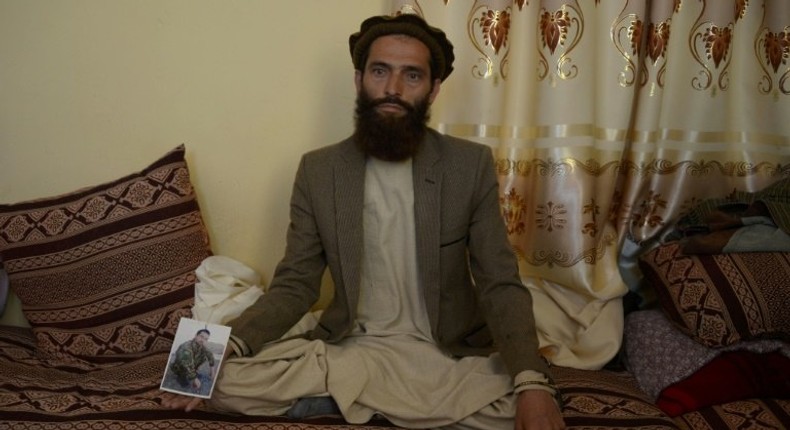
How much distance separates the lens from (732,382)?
1529mm

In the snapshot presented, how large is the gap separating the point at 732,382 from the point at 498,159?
92cm

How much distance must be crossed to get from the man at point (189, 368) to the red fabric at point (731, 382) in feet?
3.97

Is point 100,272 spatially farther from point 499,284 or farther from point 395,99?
point 499,284

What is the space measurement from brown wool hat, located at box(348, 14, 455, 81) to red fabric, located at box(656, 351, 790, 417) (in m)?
1.10

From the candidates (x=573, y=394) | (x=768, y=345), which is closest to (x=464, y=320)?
(x=573, y=394)

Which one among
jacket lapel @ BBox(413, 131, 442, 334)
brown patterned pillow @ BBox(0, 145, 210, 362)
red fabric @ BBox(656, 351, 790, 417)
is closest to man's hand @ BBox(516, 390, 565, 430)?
jacket lapel @ BBox(413, 131, 442, 334)

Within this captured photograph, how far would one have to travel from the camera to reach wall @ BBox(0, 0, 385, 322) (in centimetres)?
197

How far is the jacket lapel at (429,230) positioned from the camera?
156 cm

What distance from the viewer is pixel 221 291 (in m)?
1.79

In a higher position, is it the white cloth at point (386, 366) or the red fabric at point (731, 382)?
the white cloth at point (386, 366)

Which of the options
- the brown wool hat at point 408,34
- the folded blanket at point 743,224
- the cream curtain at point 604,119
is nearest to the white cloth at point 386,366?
the brown wool hat at point 408,34

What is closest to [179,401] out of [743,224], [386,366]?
[386,366]

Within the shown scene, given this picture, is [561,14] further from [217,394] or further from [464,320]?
[217,394]

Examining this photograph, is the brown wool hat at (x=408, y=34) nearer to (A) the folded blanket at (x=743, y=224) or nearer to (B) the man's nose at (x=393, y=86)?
(B) the man's nose at (x=393, y=86)
